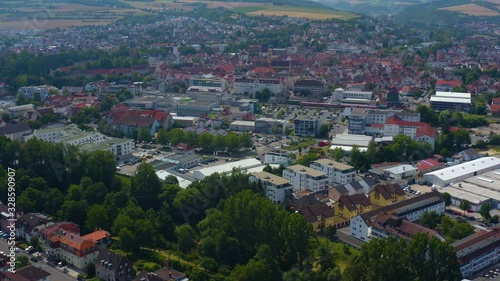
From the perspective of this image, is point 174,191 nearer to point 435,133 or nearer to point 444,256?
point 444,256

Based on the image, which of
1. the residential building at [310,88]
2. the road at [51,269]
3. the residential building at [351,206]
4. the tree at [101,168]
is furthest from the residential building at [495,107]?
the road at [51,269]

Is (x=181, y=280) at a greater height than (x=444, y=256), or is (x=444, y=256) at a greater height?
(x=444, y=256)

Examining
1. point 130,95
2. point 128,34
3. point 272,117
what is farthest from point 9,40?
point 272,117

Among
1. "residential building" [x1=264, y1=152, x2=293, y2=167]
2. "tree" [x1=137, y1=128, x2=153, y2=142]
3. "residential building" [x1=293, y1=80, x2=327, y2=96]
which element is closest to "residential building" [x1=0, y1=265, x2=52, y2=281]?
"residential building" [x1=264, y1=152, x2=293, y2=167]

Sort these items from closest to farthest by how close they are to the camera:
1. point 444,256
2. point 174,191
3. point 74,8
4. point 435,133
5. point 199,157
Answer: point 444,256 → point 174,191 → point 199,157 → point 435,133 → point 74,8

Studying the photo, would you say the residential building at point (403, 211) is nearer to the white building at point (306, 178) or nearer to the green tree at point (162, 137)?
the white building at point (306, 178)

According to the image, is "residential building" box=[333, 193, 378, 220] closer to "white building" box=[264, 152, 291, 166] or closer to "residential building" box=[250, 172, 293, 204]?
"residential building" box=[250, 172, 293, 204]
